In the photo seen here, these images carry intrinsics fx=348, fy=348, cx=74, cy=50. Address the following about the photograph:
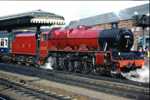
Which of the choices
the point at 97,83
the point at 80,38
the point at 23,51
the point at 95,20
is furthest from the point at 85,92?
the point at 95,20

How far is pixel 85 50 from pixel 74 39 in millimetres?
1764

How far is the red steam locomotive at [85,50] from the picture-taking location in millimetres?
22542

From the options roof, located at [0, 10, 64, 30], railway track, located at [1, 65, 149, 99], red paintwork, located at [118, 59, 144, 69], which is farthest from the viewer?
roof, located at [0, 10, 64, 30]

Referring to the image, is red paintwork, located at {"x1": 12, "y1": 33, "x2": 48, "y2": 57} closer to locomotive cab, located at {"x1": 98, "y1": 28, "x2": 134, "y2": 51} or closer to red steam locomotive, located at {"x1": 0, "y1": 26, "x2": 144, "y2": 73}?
red steam locomotive, located at {"x1": 0, "y1": 26, "x2": 144, "y2": 73}

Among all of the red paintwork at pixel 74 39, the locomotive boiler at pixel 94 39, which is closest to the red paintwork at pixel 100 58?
the locomotive boiler at pixel 94 39

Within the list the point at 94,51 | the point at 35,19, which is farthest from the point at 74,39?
the point at 35,19

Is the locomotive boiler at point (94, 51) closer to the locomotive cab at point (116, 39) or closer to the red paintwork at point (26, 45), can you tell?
the locomotive cab at point (116, 39)

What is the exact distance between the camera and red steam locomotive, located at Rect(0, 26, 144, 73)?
2254 cm

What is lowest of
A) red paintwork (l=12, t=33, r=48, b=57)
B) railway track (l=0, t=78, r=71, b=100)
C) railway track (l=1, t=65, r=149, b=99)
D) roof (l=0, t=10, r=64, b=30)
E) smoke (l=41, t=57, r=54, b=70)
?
railway track (l=0, t=78, r=71, b=100)

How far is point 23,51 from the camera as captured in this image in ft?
111

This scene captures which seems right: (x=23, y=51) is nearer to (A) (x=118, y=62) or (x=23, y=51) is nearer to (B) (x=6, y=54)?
(B) (x=6, y=54)

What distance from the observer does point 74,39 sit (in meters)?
26.3

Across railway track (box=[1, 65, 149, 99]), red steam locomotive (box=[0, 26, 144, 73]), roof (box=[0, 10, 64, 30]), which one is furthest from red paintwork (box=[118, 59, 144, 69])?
roof (box=[0, 10, 64, 30])

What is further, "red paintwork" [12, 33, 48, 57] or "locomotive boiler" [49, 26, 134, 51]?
"red paintwork" [12, 33, 48, 57]
